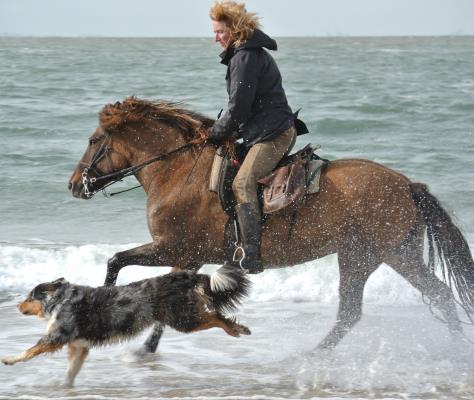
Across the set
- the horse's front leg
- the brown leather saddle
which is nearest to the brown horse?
the horse's front leg

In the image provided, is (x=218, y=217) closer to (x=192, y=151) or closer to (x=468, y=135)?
(x=192, y=151)

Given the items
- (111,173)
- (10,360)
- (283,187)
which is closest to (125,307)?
(10,360)

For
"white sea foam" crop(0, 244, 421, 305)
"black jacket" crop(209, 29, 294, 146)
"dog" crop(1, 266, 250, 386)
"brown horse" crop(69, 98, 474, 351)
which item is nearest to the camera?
"dog" crop(1, 266, 250, 386)

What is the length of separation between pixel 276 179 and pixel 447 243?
1.46m

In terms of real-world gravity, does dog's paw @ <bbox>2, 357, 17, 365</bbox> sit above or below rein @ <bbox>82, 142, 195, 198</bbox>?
below

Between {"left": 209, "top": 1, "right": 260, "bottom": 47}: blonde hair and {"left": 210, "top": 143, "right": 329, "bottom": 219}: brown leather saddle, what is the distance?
875 mm

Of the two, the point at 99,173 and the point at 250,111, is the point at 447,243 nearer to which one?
the point at 250,111

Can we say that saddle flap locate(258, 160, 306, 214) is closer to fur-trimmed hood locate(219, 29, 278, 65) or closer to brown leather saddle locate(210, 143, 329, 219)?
brown leather saddle locate(210, 143, 329, 219)

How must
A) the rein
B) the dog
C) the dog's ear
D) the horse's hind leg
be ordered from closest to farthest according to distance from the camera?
the dog
the dog's ear
the horse's hind leg
the rein

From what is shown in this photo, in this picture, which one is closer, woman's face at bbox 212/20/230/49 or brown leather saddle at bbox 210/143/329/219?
woman's face at bbox 212/20/230/49

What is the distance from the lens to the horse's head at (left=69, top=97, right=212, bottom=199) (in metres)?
7.46

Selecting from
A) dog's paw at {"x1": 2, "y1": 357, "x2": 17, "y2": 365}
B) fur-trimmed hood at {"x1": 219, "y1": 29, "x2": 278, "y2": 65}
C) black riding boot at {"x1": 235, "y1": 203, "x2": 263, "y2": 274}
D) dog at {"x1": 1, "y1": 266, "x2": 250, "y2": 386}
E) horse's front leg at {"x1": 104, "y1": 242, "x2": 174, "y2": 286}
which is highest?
fur-trimmed hood at {"x1": 219, "y1": 29, "x2": 278, "y2": 65}

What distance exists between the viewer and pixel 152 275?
10.9 metres

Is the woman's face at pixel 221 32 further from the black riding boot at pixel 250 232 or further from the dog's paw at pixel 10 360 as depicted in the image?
the dog's paw at pixel 10 360
